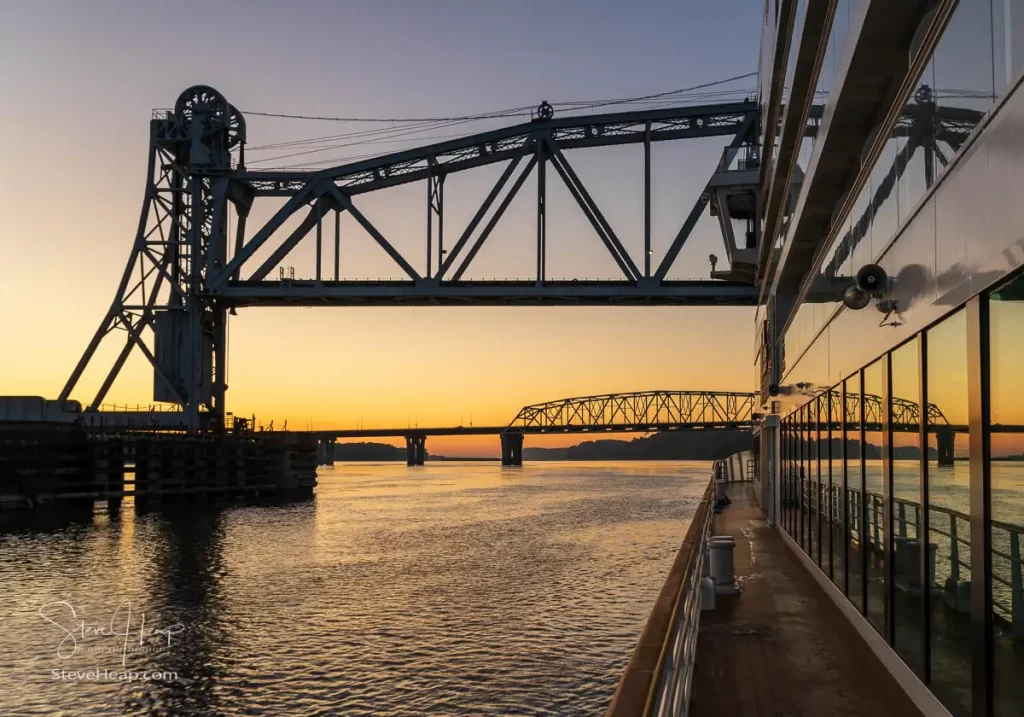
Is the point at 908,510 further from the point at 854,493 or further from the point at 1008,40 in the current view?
the point at 1008,40

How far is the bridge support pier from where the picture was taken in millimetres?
5848

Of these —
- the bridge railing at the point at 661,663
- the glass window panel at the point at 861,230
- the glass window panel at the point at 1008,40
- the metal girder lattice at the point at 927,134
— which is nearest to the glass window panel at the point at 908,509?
the metal girder lattice at the point at 927,134

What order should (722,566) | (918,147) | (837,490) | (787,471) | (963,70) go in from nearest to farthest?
(963,70) → (918,147) → (837,490) → (722,566) → (787,471)

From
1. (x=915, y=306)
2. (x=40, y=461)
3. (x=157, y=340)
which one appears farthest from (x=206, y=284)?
(x=915, y=306)

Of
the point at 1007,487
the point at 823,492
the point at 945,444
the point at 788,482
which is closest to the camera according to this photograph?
the point at 1007,487

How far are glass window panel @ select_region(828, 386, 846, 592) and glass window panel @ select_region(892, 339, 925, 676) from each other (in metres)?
3.15

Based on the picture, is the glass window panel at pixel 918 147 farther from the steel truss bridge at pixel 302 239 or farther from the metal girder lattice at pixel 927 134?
the steel truss bridge at pixel 302 239

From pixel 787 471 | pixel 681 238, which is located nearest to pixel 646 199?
pixel 681 238

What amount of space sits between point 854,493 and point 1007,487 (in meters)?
5.34

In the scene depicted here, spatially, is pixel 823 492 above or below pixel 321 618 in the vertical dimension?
above

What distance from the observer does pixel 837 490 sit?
37.3ft

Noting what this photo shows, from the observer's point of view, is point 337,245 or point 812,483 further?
point 337,245

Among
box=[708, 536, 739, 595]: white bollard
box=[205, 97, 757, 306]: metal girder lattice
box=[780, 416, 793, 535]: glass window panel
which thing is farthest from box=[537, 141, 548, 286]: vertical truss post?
box=[708, 536, 739, 595]: white bollard

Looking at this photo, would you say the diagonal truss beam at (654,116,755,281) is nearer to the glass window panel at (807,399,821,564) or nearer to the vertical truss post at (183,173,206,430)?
the vertical truss post at (183,173,206,430)
